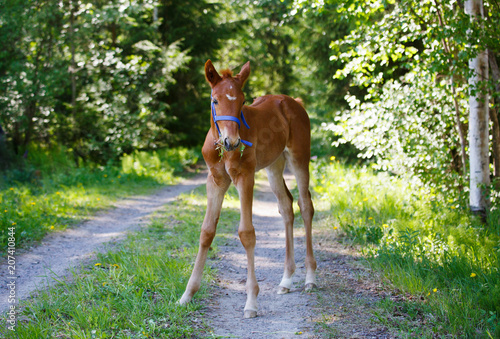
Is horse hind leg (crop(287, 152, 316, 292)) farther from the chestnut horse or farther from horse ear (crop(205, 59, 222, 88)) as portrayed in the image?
horse ear (crop(205, 59, 222, 88))

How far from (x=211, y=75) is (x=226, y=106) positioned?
40 cm

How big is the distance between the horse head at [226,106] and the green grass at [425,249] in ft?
7.04

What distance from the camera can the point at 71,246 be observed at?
6.37 m

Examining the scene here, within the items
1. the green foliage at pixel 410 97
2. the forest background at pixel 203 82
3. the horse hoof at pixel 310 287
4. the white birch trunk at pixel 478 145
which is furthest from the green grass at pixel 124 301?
the forest background at pixel 203 82

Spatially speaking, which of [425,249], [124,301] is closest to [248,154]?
[124,301]

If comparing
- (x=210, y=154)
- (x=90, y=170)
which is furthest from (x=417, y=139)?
(x=90, y=170)

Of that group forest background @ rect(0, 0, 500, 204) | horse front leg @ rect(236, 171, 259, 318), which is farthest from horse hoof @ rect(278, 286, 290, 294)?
forest background @ rect(0, 0, 500, 204)

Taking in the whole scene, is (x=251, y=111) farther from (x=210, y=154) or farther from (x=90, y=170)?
(x=90, y=170)

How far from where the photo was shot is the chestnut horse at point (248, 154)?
154 inches

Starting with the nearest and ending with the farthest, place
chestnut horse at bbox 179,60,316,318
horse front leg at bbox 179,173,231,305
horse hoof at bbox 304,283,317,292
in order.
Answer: chestnut horse at bbox 179,60,316,318 → horse front leg at bbox 179,173,231,305 → horse hoof at bbox 304,283,317,292

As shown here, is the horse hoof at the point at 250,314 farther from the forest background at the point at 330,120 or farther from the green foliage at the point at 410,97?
the green foliage at the point at 410,97

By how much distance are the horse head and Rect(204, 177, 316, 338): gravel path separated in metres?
1.67

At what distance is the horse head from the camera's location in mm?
3709

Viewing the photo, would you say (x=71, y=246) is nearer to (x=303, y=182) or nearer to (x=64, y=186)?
(x=303, y=182)
